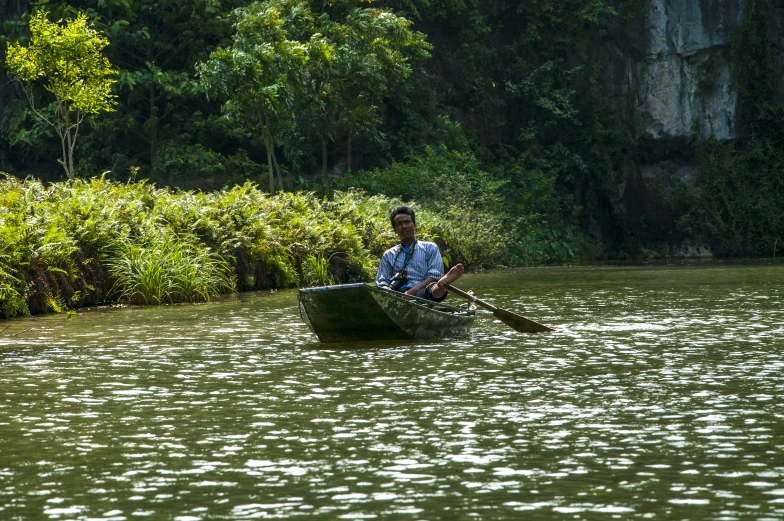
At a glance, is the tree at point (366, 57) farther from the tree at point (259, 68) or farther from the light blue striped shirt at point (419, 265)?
the light blue striped shirt at point (419, 265)

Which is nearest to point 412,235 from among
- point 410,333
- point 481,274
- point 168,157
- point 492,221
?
point 410,333

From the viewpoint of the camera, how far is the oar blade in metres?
14.4

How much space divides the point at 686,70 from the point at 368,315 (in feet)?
120

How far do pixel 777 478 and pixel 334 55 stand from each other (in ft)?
99.5

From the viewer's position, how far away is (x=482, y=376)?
10.6 meters

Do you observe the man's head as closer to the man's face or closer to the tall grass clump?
the man's face

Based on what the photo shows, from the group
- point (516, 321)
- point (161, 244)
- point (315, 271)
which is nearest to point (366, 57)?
point (315, 271)

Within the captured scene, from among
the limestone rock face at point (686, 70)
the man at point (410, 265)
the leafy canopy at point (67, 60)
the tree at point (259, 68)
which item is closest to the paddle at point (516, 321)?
the man at point (410, 265)

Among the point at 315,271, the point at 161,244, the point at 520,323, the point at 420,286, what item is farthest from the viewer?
the point at 315,271

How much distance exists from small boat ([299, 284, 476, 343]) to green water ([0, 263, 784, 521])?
0.98 feet

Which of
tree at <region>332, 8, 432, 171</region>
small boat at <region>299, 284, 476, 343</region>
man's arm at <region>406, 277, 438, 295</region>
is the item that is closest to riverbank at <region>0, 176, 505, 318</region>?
→ small boat at <region>299, 284, 476, 343</region>

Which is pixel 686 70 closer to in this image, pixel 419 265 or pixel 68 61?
pixel 68 61

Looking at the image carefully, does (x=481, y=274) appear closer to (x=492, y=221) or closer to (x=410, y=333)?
(x=492, y=221)

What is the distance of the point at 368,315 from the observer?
13.3 m
